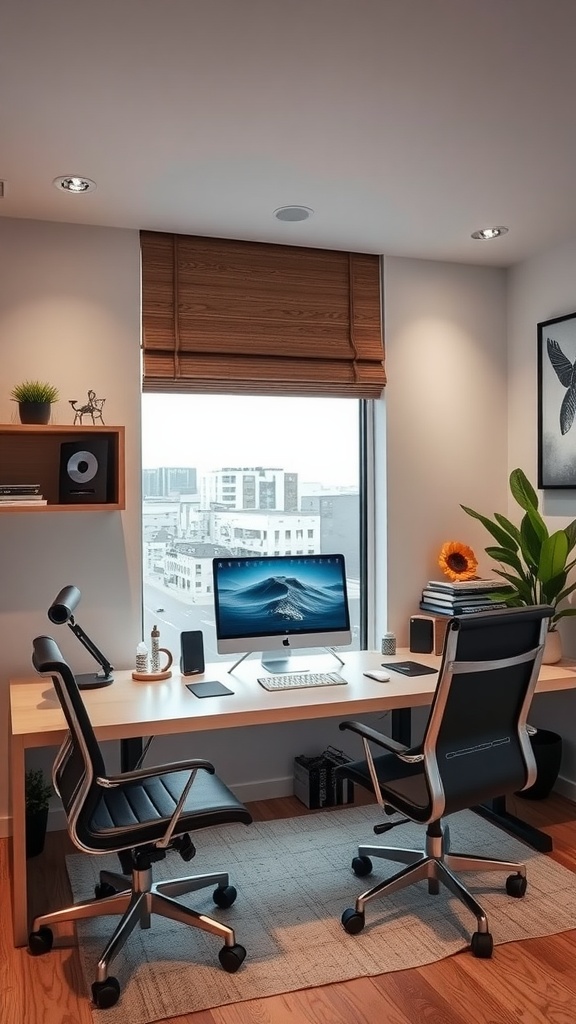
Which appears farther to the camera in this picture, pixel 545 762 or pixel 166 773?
pixel 545 762

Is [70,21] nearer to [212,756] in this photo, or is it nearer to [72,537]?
[72,537]

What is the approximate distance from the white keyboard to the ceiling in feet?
6.13

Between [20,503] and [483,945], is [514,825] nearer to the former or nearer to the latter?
[483,945]

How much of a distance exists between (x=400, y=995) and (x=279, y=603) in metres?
1.52

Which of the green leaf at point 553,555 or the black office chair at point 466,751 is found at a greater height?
the green leaf at point 553,555

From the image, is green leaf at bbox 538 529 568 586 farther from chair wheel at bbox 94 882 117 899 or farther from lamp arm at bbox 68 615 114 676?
chair wheel at bbox 94 882 117 899

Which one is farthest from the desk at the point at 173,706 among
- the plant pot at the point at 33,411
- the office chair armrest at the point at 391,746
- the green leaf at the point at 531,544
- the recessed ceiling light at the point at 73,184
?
the recessed ceiling light at the point at 73,184

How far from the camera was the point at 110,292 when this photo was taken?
3.52m

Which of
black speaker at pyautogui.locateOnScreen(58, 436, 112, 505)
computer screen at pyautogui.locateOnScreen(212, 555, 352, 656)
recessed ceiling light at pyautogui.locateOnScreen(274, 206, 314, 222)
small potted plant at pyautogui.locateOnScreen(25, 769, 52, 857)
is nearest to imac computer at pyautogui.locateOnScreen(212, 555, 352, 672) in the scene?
computer screen at pyautogui.locateOnScreen(212, 555, 352, 656)

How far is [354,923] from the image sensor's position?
2.60 m

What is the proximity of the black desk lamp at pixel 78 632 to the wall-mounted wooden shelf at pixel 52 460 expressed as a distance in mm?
361

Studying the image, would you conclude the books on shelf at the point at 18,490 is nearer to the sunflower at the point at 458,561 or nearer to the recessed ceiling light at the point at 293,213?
the recessed ceiling light at the point at 293,213

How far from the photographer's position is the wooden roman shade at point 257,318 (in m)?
3.60

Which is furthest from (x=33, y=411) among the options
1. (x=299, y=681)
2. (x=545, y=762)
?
(x=545, y=762)
